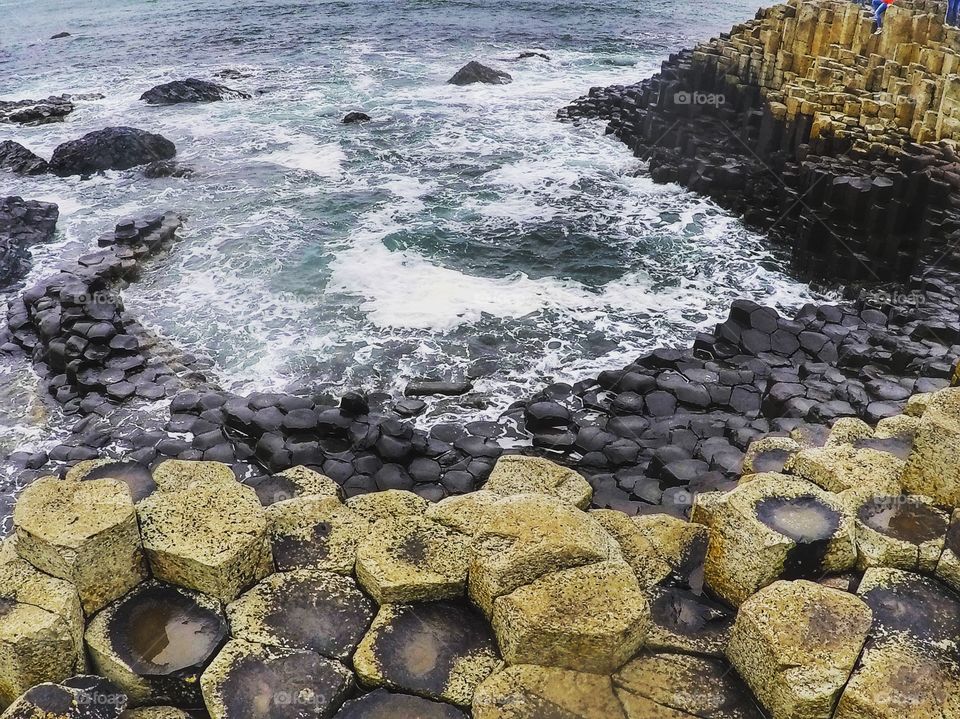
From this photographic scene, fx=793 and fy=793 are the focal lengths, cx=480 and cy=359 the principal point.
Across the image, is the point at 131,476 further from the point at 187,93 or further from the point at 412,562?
the point at 187,93

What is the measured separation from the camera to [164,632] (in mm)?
5262

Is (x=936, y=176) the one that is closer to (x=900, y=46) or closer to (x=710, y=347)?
(x=900, y=46)

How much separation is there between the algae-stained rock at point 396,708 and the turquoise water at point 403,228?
738cm

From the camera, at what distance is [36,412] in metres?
12.5

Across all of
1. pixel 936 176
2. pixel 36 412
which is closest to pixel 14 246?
pixel 36 412

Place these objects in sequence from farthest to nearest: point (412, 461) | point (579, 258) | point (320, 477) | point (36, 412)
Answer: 1. point (579, 258)
2. point (36, 412)
3. point (412, 461)
4. point (320, 477)

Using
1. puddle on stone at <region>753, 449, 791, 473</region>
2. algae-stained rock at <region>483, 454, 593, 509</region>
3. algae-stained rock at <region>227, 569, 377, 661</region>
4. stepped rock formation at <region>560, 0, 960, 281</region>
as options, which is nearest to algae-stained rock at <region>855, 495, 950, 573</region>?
puddle on stone at <region>753, 449, 791, 473</region>

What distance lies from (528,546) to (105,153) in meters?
22.4

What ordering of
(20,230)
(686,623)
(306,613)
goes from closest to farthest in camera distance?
1. (306,613)
2. (686,623)
3. (20,230)

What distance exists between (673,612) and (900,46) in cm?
1734

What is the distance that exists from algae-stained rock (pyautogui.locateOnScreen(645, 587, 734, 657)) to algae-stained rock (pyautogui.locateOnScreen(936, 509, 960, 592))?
1.38 meters

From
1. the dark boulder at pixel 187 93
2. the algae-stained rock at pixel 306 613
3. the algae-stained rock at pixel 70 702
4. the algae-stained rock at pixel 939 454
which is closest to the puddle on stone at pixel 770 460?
the algae-stained rock at pixel 939 454

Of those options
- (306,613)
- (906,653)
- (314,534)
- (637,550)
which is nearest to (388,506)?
(314,534)

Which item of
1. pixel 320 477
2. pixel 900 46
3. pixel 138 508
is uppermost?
pixel 900 46
